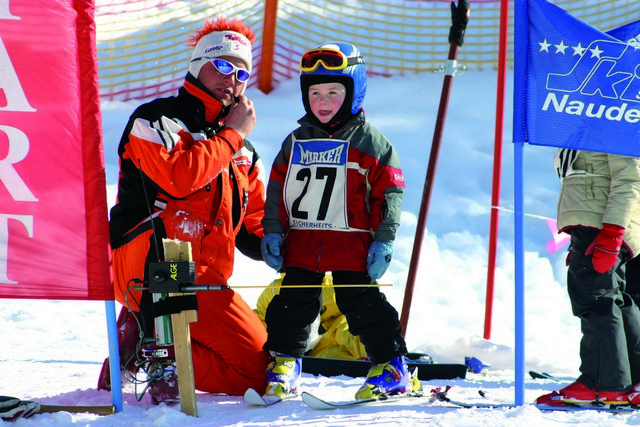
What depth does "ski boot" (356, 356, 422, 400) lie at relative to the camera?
3.26 meters

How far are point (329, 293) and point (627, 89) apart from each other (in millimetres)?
2325

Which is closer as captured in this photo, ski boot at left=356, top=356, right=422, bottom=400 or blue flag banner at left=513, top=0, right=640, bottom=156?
blue flag banner at left=513, top=0, right=640, bottom=156

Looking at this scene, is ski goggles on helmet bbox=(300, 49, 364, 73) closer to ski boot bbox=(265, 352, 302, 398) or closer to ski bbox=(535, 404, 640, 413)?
ski boot bbox=(265, 352, 302, 398)

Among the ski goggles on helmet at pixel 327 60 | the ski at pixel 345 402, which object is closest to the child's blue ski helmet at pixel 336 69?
the ski goggles on helmet at pixel 327 60

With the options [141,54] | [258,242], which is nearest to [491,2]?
[141,54]

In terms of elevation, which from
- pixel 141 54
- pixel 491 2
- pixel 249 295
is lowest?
pixel 249 295

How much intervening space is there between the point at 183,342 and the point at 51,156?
84 cm

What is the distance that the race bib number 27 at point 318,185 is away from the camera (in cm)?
343

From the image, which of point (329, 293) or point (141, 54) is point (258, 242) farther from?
point (141, 54)

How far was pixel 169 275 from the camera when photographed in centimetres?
287

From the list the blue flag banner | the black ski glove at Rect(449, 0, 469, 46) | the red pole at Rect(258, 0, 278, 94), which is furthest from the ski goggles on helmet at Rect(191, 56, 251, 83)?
Answer: the red pole at Rect(258, 0, 278, 94)

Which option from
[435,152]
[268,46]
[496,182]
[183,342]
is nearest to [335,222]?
[183,342]

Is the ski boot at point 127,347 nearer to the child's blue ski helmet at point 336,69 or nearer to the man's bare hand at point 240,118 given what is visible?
the man's bare hand at point 240,118

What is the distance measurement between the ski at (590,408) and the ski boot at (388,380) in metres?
0.53
